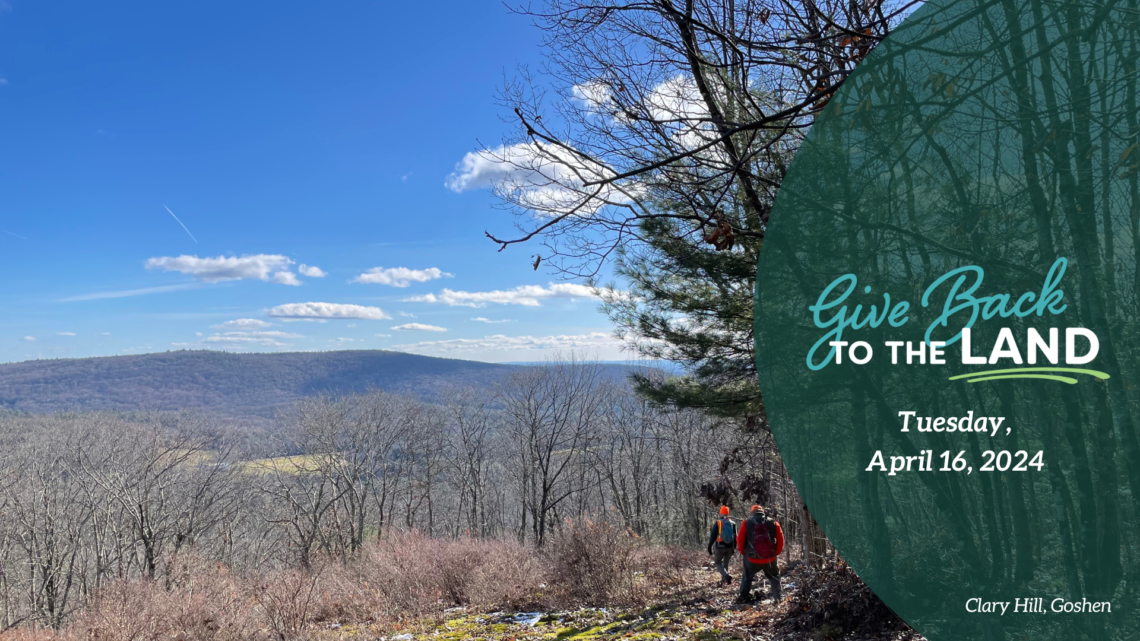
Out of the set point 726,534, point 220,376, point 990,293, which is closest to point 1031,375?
point 990,293

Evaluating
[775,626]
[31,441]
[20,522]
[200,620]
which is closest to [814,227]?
[775,626]

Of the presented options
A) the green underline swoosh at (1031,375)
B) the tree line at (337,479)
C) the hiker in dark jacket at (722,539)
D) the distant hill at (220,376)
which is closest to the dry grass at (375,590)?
the hiker in dark jacket at (722,539)

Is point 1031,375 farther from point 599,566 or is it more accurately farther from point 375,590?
point 375,590

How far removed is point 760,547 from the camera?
798 cm

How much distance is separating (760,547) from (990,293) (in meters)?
5.19

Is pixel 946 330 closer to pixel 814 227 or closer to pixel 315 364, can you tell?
pixel 814 227

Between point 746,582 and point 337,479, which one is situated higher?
point 746,582

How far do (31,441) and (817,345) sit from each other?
3627cm

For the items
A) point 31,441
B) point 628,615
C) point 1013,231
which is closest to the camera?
point 1013,231

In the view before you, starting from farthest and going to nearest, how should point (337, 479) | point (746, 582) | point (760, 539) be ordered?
point (337, 479)
point (746, 582)
point (760, 539)

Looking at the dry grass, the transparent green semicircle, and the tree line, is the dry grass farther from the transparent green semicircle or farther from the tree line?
the tree line

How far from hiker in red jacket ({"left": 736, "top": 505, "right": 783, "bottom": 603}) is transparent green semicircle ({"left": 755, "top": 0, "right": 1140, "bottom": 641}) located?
224cm

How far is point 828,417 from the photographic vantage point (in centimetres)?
641

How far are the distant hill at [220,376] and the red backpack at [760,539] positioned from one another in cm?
7308
